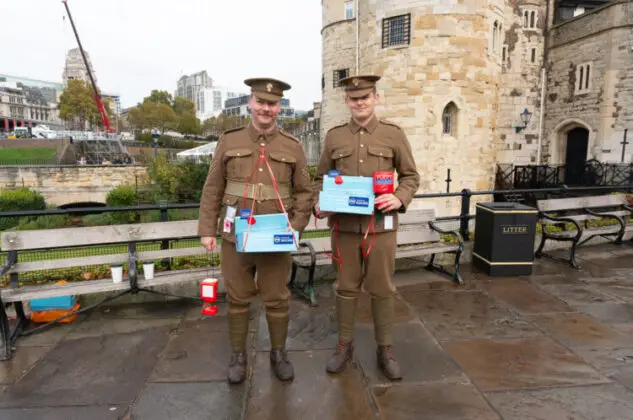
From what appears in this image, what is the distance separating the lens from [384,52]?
46.7 ft

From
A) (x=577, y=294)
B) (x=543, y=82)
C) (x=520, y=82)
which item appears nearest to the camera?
(x=577, y=294)

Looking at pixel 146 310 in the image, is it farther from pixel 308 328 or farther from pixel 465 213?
pixel 465 213

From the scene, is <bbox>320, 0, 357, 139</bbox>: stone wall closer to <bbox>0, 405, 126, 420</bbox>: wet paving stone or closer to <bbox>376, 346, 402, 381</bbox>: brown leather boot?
<bbox>376, 346, 402, 381</bbox>: brown leather boot

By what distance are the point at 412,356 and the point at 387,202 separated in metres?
1.28

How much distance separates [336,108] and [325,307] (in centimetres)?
1693

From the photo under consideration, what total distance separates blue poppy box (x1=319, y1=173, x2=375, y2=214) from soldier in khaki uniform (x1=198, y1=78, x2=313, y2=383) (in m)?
0.23

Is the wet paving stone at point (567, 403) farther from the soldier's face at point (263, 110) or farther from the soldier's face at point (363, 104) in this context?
the soldier's face at point (263, 110)

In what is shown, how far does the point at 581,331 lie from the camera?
3689 mm

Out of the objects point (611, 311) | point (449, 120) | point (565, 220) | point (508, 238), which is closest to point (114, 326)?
point (508, 238)

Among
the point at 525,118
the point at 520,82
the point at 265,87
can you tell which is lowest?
the point at 265,87

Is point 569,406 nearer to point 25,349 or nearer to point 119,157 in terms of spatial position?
point 25,349

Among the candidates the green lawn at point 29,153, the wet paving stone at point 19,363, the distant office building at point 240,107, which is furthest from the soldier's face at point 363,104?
the distant office building at point 240,107

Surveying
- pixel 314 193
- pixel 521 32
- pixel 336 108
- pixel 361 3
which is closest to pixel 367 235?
pixel 314 193

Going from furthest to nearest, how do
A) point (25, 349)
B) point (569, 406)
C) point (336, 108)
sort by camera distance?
point (336, 108) < point (25, 349) < point (569, 406)
